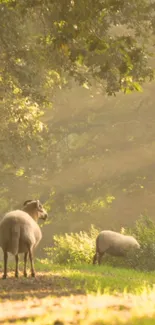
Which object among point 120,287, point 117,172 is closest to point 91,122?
point 117,172

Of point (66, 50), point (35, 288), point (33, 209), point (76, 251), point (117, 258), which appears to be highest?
point (66, 50)

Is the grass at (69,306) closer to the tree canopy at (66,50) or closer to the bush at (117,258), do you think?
the tree canopy at (66,50)

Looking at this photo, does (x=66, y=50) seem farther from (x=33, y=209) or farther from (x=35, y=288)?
(x=33, y=209)

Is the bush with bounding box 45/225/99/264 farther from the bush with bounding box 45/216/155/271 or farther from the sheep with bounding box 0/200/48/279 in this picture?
the sheep with bounding box 0/200/48/279

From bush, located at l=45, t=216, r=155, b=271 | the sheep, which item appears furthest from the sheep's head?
bush, located at l=45, t=216, r=155, b=271

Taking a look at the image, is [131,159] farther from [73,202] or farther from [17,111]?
[17,111]

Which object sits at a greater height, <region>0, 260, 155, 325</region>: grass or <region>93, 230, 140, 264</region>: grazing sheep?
<region>93, 230, 140, 264</region>: grazing sheep

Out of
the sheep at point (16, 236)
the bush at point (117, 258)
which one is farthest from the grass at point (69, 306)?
the bush at point (117, 258)

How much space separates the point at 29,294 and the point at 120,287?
5.55 ft

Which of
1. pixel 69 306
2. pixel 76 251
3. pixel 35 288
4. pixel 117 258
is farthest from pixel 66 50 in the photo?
pixel 76 251

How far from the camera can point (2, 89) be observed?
16734 millimetres

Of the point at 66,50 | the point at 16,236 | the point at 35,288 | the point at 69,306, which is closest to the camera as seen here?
the point at 69,306

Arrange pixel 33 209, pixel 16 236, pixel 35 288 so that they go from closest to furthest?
pixel 35 288 < pixel 16 236 < pixel 33 209

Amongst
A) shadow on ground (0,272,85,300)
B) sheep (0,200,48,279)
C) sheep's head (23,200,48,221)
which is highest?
sheep's head (23,200,48,221)
